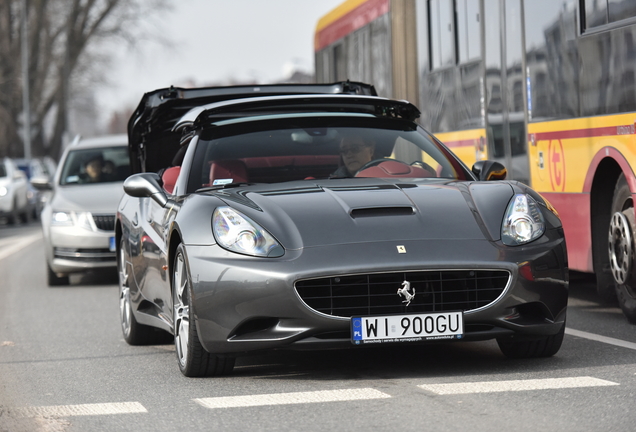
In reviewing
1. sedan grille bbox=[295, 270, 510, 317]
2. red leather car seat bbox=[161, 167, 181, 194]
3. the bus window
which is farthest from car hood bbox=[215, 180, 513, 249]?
the bus window

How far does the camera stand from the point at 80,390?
6.55m

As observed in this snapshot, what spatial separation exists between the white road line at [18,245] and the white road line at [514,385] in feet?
50.4

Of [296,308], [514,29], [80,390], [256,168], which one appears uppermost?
[514,29]

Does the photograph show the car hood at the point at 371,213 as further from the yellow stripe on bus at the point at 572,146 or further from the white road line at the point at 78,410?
the yellow stripe on bus at the point at 572,146

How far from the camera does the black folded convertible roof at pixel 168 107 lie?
9.33 metres

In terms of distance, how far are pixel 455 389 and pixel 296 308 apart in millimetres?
835

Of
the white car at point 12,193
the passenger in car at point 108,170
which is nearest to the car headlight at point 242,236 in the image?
the passenger in car at point 108,170

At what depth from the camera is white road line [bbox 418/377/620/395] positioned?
19.4 feet

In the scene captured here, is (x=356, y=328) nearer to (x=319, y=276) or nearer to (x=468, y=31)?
(x=319, y=276)

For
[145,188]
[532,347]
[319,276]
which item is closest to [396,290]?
[319,276]

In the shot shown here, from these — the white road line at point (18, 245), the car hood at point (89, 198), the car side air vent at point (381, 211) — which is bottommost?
the white road line at point (18, 245)

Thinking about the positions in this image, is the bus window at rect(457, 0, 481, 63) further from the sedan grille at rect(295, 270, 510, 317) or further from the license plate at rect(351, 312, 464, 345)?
the license plate at rect(351, 312, 464, 345)

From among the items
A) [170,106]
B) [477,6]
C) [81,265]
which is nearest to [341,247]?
[170,106]

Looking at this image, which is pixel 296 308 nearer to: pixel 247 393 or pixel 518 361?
pixel 247 393
